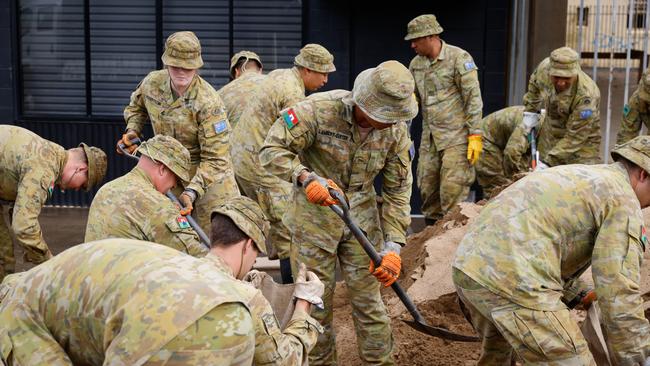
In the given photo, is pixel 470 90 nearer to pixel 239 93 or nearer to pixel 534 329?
pixel 239 93

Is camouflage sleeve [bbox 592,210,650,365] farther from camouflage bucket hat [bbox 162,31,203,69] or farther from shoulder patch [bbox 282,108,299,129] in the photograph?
camouflage bucket hat [bbox 162,31,203,69]

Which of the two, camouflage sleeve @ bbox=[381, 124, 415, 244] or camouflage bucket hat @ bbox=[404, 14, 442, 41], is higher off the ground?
camouflage bucket hat @ bbox=[404, 14, 442, 41]

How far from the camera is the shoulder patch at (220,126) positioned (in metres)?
7.32

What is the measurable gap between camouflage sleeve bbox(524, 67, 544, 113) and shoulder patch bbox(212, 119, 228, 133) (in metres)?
3.73

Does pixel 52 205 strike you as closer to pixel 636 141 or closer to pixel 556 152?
pixel 556 152

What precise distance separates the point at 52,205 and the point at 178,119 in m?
4.75

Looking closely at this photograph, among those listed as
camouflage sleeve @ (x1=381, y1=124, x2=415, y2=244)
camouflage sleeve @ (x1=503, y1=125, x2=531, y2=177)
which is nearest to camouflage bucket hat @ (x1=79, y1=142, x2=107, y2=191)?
camouflage sleeve @ (x1=381, y1=124, x2=415, y2=244)

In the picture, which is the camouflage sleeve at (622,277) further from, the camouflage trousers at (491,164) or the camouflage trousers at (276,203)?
the camouflage trousers at (491,164)

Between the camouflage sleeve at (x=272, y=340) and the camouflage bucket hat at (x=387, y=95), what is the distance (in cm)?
158

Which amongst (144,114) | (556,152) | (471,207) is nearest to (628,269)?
(471,207)

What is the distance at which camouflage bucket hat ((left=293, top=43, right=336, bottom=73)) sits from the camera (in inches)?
300

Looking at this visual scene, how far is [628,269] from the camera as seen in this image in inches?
166

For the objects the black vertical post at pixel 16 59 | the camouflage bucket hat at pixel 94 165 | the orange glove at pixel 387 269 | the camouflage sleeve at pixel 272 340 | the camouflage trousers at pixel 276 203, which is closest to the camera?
the camouflage sleeve at pixel 272 340

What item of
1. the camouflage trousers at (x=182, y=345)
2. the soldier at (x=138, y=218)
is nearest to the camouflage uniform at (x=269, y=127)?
the soldier at (x=138, y=218)
